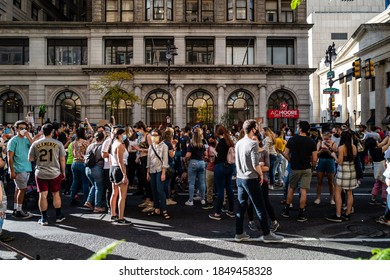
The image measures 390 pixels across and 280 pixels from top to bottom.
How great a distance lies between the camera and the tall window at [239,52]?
32219 millimetres

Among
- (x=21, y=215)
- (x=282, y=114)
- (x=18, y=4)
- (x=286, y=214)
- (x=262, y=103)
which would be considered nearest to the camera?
(x=21, y=215)

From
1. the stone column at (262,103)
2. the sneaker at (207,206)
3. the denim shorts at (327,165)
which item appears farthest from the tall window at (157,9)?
the sneaker at (207,206)

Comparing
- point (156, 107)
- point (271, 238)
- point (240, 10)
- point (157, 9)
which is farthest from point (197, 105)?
point (271, 238)

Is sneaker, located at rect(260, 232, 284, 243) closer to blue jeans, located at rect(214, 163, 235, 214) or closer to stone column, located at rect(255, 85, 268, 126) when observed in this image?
blue jeans, located at rect(214, 163, 235, 214)

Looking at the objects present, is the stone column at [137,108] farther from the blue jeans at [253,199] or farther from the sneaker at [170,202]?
the blue jeans at [253,199]

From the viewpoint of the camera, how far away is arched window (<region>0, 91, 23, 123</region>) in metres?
32.3

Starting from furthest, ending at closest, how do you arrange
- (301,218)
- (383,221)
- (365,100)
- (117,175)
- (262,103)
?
(365,100) < (262,103) < (301,218) < (117,175) < (383,221)

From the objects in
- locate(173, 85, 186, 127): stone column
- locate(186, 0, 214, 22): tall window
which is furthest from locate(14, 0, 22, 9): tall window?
locate(173, 85, 186, 127): stone column

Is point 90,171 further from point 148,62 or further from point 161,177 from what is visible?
point 148,62

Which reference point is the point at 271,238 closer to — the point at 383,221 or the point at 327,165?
the point at 383,221

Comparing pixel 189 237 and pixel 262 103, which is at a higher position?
pixel 262 103

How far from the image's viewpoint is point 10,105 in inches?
1272

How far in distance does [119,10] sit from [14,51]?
10.7m

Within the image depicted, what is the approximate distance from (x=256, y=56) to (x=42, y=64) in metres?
20.4
